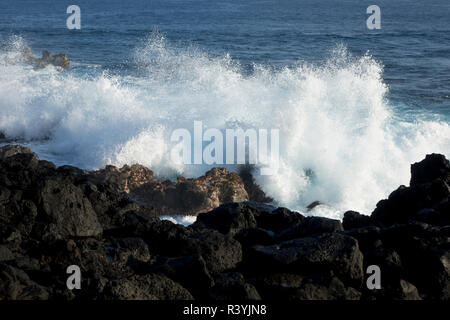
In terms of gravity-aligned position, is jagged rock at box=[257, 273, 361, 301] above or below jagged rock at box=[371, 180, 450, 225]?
below

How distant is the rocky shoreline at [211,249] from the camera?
4.45m

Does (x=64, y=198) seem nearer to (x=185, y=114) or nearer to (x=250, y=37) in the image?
(x=185, y=114)

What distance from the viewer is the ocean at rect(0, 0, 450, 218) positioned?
11773mm

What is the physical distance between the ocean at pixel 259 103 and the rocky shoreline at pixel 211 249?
12.5ft

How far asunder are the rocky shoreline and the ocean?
381 cm

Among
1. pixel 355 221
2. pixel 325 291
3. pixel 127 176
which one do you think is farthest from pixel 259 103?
pixel 325 291

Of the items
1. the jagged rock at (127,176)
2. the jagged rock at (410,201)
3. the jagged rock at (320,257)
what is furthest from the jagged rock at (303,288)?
the jagged rock at (127,176)

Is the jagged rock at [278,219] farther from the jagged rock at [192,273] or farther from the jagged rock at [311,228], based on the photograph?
the jagged rock at [192,273]

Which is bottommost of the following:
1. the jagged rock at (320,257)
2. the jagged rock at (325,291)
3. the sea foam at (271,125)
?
the jagged rock at (325,291)

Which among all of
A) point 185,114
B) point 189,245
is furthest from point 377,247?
point 185,114

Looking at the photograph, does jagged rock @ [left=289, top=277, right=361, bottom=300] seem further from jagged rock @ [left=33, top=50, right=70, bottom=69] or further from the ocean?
jagged rock @ [left=33, top=50, right=70, bottom=69]

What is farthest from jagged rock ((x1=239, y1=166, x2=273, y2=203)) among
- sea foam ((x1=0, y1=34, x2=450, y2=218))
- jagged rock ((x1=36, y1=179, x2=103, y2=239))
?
jagged rock ((x1=36, y1=179, x2=103, y2=239))

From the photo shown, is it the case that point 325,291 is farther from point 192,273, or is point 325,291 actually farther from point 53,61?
point 53,61

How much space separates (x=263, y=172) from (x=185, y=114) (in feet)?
12.9
